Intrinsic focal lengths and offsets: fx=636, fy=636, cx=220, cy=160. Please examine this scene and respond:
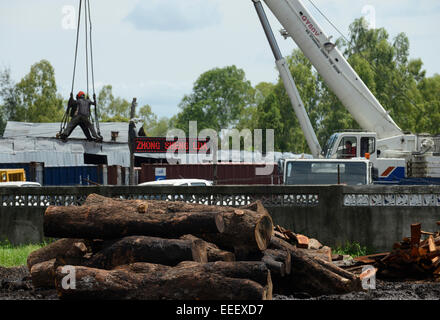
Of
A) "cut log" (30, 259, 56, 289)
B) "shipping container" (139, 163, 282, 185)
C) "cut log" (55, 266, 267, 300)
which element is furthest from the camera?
"shipping container" (139, 163, 282, 185)

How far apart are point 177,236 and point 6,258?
5417 millimetres

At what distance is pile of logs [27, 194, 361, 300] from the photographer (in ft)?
24.4

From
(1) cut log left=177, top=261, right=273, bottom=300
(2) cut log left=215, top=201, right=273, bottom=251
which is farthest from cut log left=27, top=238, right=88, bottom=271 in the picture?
(1) cut log left=177, top=261, right=273, bottom=300

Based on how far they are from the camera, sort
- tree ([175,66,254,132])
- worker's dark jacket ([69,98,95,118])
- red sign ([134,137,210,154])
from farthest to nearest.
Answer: tree ([175,66,254,132]) → red sign ([134,137,210,154]) → worker's dark jacket ([69,98,95,118])

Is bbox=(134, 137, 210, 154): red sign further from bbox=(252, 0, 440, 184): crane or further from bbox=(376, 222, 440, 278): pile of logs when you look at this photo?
bbox=(376, 222, 440, 278): pile of logs

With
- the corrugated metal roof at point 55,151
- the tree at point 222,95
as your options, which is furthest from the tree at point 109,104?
the corrugated metal roof at point 55,151

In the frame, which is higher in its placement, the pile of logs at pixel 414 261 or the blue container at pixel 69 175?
the blue container at pixel 69 175

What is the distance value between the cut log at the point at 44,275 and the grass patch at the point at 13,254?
121 inches

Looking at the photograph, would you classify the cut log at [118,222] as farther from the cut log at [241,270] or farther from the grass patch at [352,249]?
the grass patch at [352,249]

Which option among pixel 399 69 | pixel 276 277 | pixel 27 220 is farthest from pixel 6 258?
pixel 399 69

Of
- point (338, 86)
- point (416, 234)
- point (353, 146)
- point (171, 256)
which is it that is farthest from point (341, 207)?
point (338, 86)

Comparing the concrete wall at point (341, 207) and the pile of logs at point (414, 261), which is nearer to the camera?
the pile of logs at point (414, 261)

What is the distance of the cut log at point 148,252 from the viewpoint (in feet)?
26.3

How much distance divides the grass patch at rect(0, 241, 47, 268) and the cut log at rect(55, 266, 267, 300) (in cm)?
472
